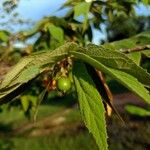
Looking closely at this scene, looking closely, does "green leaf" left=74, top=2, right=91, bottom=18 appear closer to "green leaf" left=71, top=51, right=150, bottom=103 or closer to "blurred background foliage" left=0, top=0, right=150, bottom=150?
"blurred background foliage" left=0, top=0, right=150, bottom=150

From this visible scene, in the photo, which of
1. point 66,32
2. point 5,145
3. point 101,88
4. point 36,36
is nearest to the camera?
point 101,88

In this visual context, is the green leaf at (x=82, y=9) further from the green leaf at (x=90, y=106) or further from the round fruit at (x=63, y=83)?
the green leaf at (x=90, y=106)

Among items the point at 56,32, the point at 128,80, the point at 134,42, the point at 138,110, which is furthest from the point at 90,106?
the point at 138,110

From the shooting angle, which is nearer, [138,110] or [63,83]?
[63,83]

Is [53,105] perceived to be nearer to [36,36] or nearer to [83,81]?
[36,36]

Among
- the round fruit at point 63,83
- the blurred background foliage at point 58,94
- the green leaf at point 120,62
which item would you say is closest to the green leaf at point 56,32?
the blurred background foliage at point 58,94

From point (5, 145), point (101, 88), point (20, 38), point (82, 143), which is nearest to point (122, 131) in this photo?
Answer: point (82, 143)

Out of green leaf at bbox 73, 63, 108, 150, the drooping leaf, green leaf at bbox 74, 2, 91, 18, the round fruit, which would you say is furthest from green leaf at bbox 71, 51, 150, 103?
green leaf at bbox 74, 2, 91, 18

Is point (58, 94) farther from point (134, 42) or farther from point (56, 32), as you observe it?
point (56, 32)
